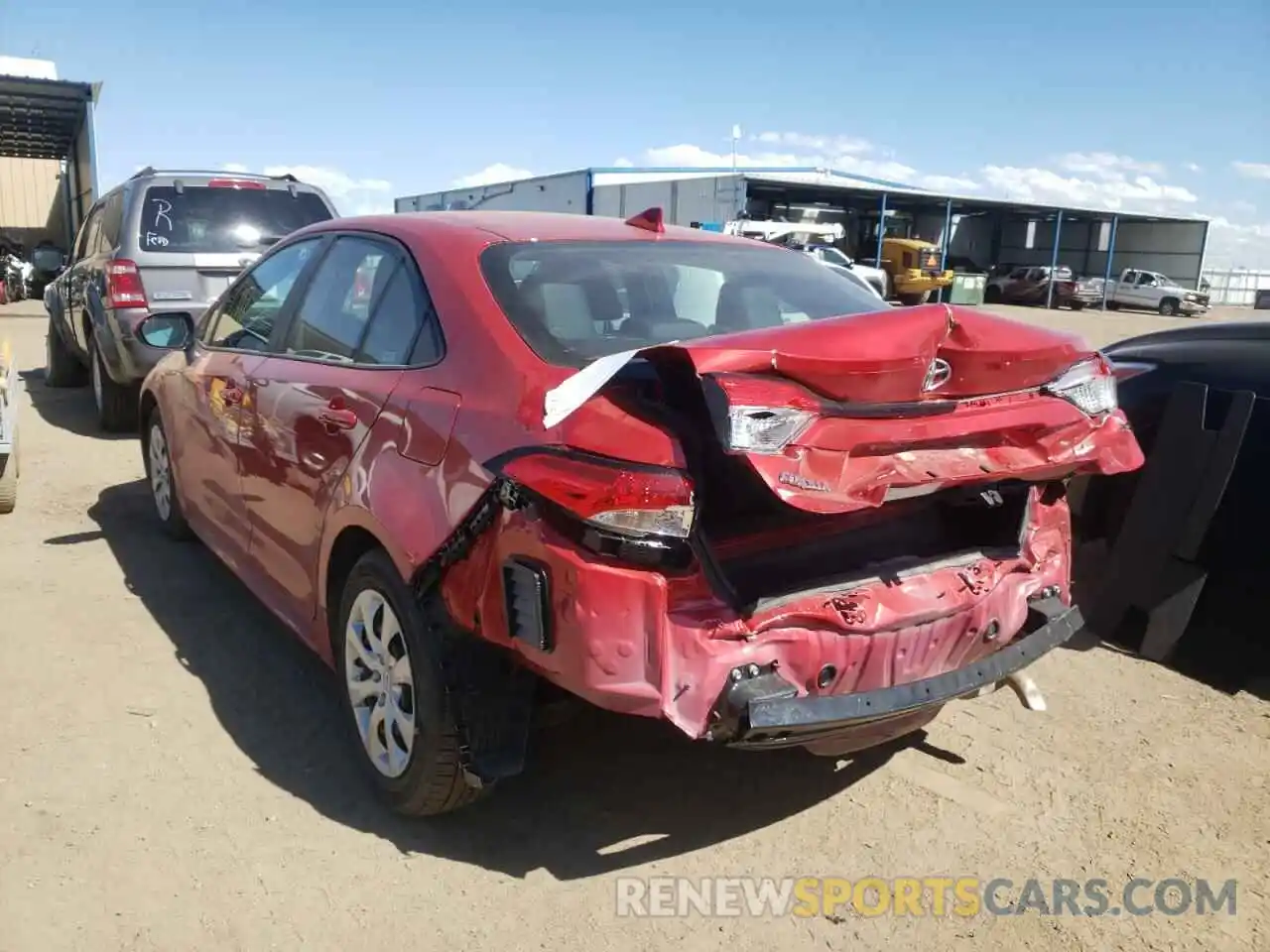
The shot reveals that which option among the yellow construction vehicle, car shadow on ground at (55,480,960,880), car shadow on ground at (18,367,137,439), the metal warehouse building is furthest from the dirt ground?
the yellow construction vehicle

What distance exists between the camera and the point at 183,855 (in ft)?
8.90

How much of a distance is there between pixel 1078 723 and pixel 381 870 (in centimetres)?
246

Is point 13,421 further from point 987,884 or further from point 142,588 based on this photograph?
point 987,884

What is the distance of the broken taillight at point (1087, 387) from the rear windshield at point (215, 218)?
6.56 meters

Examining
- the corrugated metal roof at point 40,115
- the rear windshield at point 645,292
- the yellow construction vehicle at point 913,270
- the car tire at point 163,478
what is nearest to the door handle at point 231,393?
the car tire at point 163,478

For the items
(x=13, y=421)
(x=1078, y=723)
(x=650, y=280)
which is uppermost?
(x=650, y=280)

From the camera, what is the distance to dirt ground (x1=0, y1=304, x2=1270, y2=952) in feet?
8.18

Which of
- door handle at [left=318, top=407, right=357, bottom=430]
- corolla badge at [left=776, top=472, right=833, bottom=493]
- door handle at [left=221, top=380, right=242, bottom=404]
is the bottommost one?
door handle at [left=221, top=380, right=242, bottom=404]

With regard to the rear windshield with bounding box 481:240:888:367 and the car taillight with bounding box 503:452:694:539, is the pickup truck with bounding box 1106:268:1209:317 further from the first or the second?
the car taillight with bounding box 503:452:694:539

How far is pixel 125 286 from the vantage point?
24.5ft

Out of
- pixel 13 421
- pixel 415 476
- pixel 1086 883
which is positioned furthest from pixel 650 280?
pixel 13 421

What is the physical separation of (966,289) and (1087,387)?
37638mm

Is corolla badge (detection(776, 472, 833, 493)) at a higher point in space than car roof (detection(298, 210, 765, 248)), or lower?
lower

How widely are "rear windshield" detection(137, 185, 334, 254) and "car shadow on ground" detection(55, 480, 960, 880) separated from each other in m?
4.59
